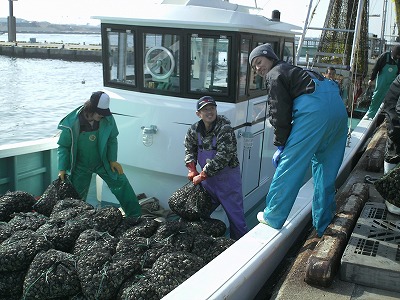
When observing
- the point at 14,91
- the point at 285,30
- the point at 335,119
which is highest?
the point at 285,30

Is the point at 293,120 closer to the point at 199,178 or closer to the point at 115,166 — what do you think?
the point at 199,178

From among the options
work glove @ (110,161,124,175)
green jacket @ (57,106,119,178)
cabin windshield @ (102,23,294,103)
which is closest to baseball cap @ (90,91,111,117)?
green jacket @ (57,106,119,178)

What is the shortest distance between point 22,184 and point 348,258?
4049 mm

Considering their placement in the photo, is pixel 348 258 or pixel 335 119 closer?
pixel 348 258

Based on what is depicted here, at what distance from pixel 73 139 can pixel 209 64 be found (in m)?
1.68

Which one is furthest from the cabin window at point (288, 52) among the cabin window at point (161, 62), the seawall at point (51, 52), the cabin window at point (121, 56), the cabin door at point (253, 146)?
the seawall at point (51, 52)

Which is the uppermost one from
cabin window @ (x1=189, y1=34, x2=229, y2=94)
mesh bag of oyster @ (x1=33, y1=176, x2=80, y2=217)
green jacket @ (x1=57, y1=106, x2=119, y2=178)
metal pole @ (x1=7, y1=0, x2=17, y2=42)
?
metal pole @ (x1=7, y1=0, x2=17, y2=42)

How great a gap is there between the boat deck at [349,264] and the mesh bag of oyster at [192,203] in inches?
44.0

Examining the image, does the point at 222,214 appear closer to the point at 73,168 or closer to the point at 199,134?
the point at 199,134

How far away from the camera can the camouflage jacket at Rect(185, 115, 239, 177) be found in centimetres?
425

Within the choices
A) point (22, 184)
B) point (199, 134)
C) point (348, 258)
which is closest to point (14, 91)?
point (22, 184)

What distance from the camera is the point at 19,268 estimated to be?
3328mm

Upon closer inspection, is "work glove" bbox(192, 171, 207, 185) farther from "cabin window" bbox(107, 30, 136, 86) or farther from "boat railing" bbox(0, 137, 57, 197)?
"boat railing" bbox(0, 137, 57, 197)

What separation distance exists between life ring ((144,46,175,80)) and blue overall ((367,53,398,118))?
5.42m
